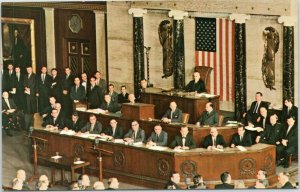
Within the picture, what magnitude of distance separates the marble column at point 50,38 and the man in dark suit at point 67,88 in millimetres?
280

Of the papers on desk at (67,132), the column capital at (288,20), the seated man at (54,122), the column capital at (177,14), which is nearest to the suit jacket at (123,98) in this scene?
the papers on desk at (67,132)

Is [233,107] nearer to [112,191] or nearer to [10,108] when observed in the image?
[112,191]

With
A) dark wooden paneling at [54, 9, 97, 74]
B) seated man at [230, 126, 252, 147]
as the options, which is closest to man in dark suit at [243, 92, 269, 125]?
seated man at [230, 126, 252, 147]

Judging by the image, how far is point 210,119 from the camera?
15.8m

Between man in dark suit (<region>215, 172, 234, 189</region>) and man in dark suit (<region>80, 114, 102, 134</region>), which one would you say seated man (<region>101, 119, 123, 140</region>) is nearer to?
man in dark suit (<region>80, 114, 102, 134</region>)

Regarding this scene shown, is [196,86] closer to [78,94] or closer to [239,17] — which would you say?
[239,17]

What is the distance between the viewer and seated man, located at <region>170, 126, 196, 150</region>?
51.1ft

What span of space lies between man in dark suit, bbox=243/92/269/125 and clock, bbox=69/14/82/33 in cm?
336

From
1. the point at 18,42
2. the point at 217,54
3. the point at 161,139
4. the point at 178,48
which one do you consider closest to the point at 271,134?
the point at 217,54

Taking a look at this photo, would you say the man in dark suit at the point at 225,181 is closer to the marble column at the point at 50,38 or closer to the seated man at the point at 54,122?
the seated man at the point at 54,122

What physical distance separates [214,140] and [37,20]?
12.5 feet

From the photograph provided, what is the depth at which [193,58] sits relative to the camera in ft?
52.6

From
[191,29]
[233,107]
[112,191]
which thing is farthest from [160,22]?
[112,191]

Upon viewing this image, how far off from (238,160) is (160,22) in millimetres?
2797
